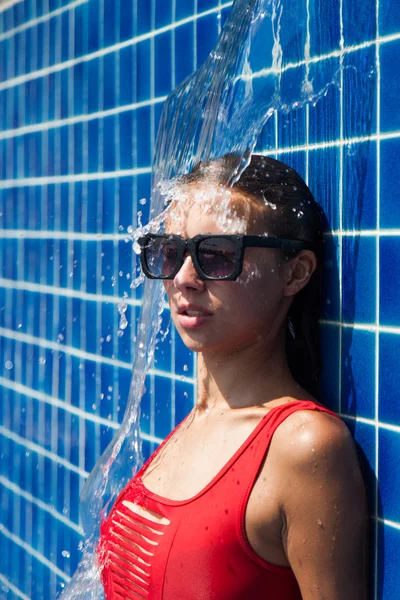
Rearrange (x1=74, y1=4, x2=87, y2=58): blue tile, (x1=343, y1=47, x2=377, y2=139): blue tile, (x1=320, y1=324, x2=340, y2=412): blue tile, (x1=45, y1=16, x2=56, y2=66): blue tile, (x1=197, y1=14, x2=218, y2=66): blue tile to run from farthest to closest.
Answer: (x1=45, y1=16, x2=56, y2=66): blue tile
(x1=74, y1=4, x2=87, y2=58): blue tile
(x1=197, y1=14, x2=218, y2=66): blue tile
(x1=320, y1=324, x2=340, y2=412): blue tile
(x1=343, y1=47, x2=377, y2=139): blue tile

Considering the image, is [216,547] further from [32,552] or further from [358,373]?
[32,552]

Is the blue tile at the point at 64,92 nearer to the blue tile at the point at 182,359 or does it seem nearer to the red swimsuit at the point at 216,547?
the blue tile at the point at 182,359

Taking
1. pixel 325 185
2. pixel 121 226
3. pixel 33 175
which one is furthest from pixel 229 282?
pixel 33 175

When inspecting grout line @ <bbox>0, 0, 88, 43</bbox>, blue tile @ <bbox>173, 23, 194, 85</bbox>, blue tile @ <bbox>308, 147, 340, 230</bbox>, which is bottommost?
blue tile @ <bbox>308, 147, 340, 230</bbox>

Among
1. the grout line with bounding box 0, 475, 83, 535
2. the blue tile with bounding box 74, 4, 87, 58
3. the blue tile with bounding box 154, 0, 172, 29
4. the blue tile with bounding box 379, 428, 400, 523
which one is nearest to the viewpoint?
the blue tile with bounding box 379, 428, 400, 523

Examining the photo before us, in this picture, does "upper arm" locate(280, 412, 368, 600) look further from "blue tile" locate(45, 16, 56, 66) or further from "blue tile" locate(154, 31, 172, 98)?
"blue tile" locate(45, 16, 56, 66)

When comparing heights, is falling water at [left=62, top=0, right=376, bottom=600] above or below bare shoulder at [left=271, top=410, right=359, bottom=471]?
above

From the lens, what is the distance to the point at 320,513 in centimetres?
211

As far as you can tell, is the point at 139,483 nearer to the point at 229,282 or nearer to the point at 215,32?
the point at 229,282

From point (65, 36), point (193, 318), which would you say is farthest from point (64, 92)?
point (193, 318)

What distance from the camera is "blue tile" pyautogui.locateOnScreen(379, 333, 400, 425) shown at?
2.28m

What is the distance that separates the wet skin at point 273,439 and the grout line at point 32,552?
1.74 m

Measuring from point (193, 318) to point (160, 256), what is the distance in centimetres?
22

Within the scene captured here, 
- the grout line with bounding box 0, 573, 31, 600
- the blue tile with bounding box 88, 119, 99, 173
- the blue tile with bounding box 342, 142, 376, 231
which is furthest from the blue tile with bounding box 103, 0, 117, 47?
the grout line with bounding box 0, 573, 31, 600
